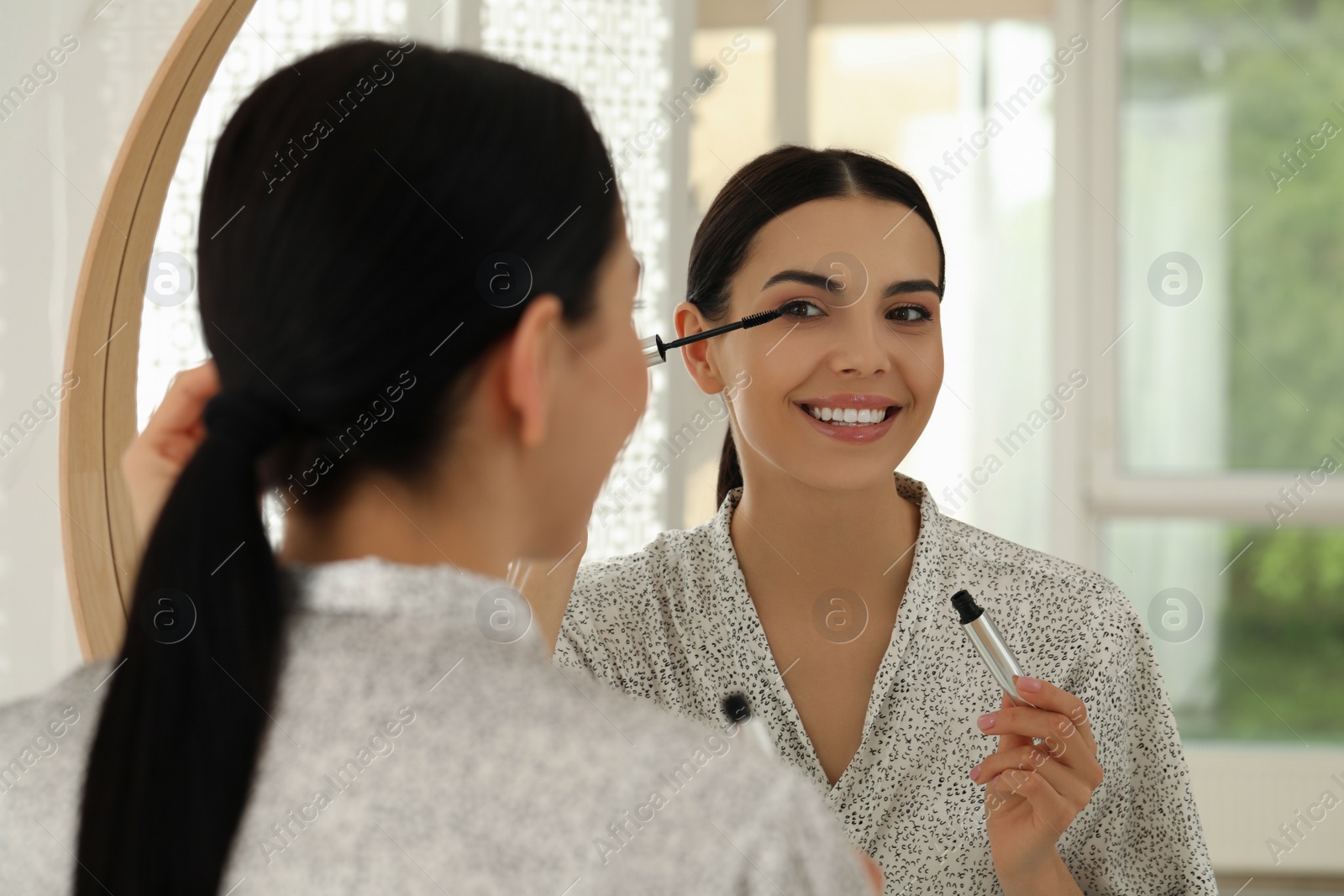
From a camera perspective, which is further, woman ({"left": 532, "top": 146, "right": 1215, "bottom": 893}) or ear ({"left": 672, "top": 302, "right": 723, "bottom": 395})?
ear ({"left": 672, "top": 302, "right": 723, "bottom": 395})

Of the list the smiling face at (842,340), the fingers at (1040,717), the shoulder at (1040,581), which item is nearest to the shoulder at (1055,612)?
the shoulder at (1040,581)

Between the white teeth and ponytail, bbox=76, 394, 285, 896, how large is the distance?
73 centimetres

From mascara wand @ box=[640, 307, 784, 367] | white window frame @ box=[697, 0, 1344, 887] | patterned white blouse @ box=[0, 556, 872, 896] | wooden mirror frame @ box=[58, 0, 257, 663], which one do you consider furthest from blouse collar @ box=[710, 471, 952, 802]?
white window frame @ box=[697, 0, 1344, 887]

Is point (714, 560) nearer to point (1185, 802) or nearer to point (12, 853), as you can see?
point (1185, 802)

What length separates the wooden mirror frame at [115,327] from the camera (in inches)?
34.2

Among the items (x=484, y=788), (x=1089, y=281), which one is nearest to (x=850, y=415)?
(x=484, y=788)

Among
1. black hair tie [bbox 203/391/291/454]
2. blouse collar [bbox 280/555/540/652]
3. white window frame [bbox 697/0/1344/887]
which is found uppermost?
black hair tie [bbox 203/391/291/454]

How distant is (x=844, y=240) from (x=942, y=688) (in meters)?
0.44

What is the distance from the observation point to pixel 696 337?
98 centimetres

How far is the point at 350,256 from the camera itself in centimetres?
46

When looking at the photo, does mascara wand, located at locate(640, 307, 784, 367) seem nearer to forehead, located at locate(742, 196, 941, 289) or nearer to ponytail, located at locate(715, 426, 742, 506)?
forehead, located at locate(742, 196, 941, 289)

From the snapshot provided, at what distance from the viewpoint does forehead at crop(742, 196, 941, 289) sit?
1135mm

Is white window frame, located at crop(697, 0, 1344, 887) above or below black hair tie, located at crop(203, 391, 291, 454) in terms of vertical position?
below

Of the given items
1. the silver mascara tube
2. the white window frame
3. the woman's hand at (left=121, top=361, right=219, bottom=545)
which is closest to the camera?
the woman's hand at (left=121, top=361, right=219, bottom=545)
